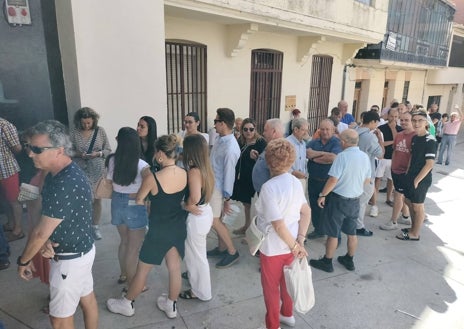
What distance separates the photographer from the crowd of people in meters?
2.09

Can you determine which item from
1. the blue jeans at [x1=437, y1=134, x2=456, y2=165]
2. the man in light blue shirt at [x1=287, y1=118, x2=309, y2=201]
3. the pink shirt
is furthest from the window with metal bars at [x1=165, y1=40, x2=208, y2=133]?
the blue jeans at [x1=437, y1=134, x2=456, y2=165]

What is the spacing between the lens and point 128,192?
283 centimetres

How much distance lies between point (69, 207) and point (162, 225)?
0.79 meters

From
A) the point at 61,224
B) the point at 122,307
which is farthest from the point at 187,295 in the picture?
the point at 61,224

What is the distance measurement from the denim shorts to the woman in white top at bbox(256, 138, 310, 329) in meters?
1.06

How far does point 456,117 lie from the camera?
8.89 meters

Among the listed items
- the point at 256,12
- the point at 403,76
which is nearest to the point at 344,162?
the point at 256,12

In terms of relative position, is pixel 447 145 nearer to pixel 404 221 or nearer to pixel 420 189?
pixel 404 221

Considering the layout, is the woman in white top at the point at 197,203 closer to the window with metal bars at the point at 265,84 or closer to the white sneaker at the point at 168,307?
the white sneaker at the point at 168,307

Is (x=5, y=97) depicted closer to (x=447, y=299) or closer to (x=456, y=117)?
(x=447, y=299)

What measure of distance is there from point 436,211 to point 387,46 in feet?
22.7

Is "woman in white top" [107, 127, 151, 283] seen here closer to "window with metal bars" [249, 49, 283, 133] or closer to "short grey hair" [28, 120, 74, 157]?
"short grey hair" [28, 120, 74, 157]

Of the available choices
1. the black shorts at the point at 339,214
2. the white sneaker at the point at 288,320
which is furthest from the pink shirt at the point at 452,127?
the white sneaker at the point at 288,320

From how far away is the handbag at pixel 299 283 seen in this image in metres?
2.44
